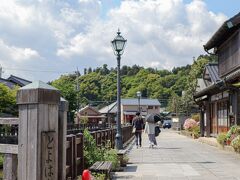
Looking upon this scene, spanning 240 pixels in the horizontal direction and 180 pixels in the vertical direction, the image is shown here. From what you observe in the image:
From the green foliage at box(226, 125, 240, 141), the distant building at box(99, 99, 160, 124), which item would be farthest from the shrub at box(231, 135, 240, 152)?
the distant building at box(99, 99, 160, 124)

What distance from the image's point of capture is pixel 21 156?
5078mm

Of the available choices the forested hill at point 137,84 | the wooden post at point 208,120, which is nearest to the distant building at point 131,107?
the forested hill at point 137,84

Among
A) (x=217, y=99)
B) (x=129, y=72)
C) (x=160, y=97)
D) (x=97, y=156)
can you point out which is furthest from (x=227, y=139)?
(x=129, y=72)

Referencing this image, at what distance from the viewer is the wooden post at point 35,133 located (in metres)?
4.97

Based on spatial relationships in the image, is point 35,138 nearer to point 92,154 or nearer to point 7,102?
point 92,154

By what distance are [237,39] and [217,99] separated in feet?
19.2

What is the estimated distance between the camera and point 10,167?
209 inches

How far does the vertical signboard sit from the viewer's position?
504cm

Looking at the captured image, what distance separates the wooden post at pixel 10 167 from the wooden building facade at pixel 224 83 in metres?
14.7

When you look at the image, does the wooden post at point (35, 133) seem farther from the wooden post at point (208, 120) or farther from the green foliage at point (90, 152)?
the wooden post at point (208, 120)

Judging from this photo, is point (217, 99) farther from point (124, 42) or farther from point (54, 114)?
point (54, 114)

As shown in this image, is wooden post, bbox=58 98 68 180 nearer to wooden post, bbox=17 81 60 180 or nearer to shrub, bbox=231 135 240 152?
wooden post, bbox=17 81 60 180

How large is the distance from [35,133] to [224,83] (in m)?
17.9

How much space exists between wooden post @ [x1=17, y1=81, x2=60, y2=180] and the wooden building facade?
14.7 meters
